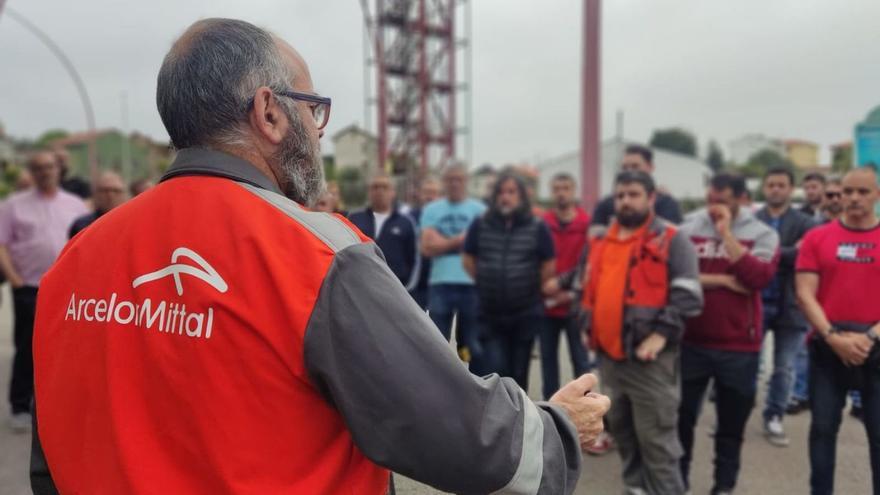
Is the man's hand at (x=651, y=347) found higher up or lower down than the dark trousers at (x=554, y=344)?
higher up

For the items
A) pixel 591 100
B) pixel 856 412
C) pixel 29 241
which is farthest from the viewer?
pixel 591 100

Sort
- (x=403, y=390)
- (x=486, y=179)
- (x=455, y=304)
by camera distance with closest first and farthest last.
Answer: (x=403, y=390), (x=455, y=304), (x=486, y=179)

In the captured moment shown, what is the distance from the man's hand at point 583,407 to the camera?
120 cm

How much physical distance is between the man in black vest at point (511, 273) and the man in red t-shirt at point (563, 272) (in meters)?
0.16

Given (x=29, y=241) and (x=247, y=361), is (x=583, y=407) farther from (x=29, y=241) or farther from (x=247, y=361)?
Answer: (x=29, y=241)

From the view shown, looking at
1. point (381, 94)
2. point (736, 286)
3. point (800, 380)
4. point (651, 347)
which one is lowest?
point (800, 380)

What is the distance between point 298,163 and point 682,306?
2.67 meters

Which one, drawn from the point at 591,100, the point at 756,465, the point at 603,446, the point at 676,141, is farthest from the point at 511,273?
the point at 676,141

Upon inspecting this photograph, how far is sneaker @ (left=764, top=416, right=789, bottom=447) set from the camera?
14.9 ft

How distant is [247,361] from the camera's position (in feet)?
3.21

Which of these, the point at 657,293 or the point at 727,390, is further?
the point at 727,390

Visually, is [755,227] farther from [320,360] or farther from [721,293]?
[320,360]

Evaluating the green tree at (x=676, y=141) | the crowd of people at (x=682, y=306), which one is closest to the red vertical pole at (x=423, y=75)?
the crowd of people at (x=682, y=306)

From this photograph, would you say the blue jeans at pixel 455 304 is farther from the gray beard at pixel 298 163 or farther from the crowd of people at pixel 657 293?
the gray beard at pixel 298 163
